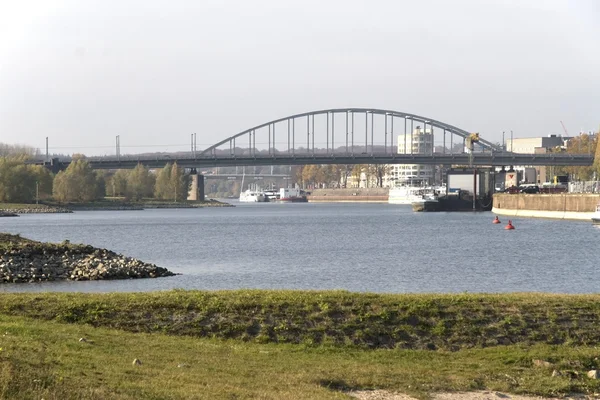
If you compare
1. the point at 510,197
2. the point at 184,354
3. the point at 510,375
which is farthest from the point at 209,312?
the point at 510,197

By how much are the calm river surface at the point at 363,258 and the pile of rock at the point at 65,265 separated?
1.70m

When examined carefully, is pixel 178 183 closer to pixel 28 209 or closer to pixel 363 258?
pixel 28 209

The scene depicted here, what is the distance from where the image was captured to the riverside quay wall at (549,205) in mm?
108875

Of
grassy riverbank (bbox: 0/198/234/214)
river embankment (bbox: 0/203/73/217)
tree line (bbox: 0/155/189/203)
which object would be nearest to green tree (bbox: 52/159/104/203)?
→ tree line (bbox: 0/155/189/203)

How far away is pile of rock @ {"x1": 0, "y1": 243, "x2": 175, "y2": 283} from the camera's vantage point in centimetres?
4259

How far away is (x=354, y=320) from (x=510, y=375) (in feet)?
15.8

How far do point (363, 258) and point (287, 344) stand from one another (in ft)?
121

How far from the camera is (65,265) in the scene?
4497 cm

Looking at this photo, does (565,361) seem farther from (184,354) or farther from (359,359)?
(184,354)

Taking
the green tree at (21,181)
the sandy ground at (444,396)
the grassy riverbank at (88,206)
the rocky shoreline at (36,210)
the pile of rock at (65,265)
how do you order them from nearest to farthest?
the sandy ground at (444,396) → the pile of rock at (65,265) → the rocky shoreline at (36,210) → the grassy riverbank at (88,206) → the green tree at (21,181)

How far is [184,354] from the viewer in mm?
18125

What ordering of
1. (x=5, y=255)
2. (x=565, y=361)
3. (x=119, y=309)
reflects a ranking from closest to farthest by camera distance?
(x=565, y=361) → (x=119, y=309) → (x=5, y=255)

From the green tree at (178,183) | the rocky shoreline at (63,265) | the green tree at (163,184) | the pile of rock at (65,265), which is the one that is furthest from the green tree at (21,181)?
the pile of rock at (65,265)

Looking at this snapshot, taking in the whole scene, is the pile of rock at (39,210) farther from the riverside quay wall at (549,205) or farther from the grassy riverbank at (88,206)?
the riverside quay wall at (549,205)
